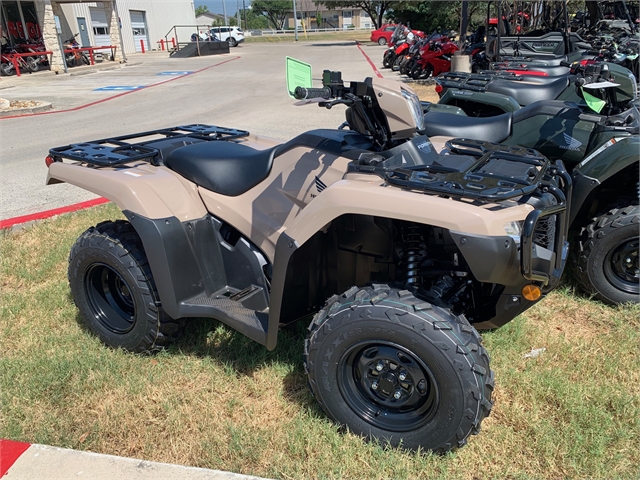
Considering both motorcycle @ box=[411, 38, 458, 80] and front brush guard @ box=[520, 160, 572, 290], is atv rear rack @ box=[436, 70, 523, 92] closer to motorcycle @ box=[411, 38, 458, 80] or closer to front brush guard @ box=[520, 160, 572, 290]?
front brush guard @ box=[520, 160, 572, 290]

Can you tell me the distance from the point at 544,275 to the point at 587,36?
36.3ft

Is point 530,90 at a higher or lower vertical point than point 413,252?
higher

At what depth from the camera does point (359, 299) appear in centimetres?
234

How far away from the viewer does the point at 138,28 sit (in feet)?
134

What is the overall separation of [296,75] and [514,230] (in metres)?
1.17

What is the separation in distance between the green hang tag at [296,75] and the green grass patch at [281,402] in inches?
64.1

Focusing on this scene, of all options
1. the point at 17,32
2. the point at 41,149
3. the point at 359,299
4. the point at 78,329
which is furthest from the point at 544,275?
the point at 17,32

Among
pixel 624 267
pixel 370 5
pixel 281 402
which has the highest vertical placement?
pixel 370 5

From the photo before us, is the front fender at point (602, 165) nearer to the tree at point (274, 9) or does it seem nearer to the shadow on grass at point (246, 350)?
the shadow on grass at point (246, 350)

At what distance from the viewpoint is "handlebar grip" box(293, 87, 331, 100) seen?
2.29 meters

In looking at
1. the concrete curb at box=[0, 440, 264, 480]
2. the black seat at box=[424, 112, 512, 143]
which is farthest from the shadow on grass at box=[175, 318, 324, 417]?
the black seat at box=[424, 112, 512, 143]

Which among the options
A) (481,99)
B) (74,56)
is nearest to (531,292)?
(481,99)

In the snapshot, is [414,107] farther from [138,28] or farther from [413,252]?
[138,28]

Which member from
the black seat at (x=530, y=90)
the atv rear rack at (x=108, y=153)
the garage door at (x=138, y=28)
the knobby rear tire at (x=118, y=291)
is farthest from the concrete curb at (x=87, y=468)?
the garage door at (x=138, y=28)
